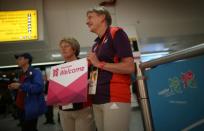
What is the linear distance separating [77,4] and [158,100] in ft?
15.7

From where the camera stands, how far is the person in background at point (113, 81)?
1.68 metres

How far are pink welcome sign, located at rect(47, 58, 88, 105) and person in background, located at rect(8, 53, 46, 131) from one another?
107 centimetres

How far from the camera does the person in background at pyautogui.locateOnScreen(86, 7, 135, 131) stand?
1676 mm

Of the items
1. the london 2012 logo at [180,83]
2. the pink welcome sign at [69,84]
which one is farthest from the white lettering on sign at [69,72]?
the london 2012 logo at [180,83]

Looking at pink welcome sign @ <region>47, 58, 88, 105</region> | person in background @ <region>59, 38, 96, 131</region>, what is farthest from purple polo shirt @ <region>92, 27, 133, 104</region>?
person in background @ <region>59, 38, 96, 131</region>

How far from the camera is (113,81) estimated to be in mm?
1725

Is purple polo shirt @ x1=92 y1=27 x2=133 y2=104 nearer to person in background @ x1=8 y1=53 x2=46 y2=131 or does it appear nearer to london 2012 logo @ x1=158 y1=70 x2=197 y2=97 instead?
london 2012 logo @ x1=158 y1=70 x2=197 y2=97

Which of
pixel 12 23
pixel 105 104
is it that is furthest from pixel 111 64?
pixel 12 23

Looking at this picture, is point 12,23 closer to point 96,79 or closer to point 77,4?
point 77,4

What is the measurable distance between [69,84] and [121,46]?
0.52m

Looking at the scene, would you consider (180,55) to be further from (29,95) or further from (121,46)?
(29,95)

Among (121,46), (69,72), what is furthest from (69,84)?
(121,46)

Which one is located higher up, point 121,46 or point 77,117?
point 121,46

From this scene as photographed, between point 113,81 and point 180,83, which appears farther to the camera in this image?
point 113,81
